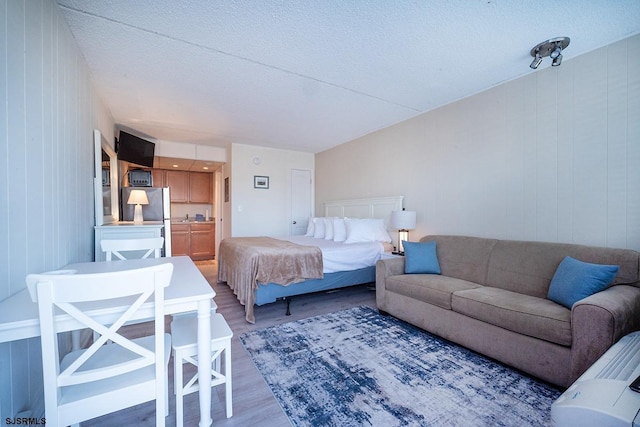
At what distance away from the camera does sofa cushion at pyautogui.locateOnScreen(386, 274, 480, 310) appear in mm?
2393

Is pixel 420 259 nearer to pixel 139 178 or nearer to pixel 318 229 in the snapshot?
pixel 318 229

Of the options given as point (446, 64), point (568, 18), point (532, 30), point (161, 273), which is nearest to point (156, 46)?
point (161, 273)

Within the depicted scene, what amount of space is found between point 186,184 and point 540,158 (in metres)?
7.15

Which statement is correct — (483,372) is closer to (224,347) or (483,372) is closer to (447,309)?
(447,309)

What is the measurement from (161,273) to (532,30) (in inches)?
116

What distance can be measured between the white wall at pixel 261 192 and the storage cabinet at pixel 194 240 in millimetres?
1514

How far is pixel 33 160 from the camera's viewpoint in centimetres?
144

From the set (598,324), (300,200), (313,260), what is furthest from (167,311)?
(300,200)

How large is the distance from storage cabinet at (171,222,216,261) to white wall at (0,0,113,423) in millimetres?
4342

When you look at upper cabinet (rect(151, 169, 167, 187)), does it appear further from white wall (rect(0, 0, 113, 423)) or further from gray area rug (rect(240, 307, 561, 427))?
gray area rug (rect(240, 307, 561, 427))

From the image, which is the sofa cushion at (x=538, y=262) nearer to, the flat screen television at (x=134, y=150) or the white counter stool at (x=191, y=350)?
the white counter stool at (x=191, y=350)

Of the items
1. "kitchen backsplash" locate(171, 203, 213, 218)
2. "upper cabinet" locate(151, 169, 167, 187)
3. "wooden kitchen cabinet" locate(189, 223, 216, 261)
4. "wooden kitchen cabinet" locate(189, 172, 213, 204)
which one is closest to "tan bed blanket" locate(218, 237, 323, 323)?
"wooden kitchen cabinet" locate(189, 223, 216, 261)

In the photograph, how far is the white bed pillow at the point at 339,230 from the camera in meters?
4.13

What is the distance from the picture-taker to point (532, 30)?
200cm
